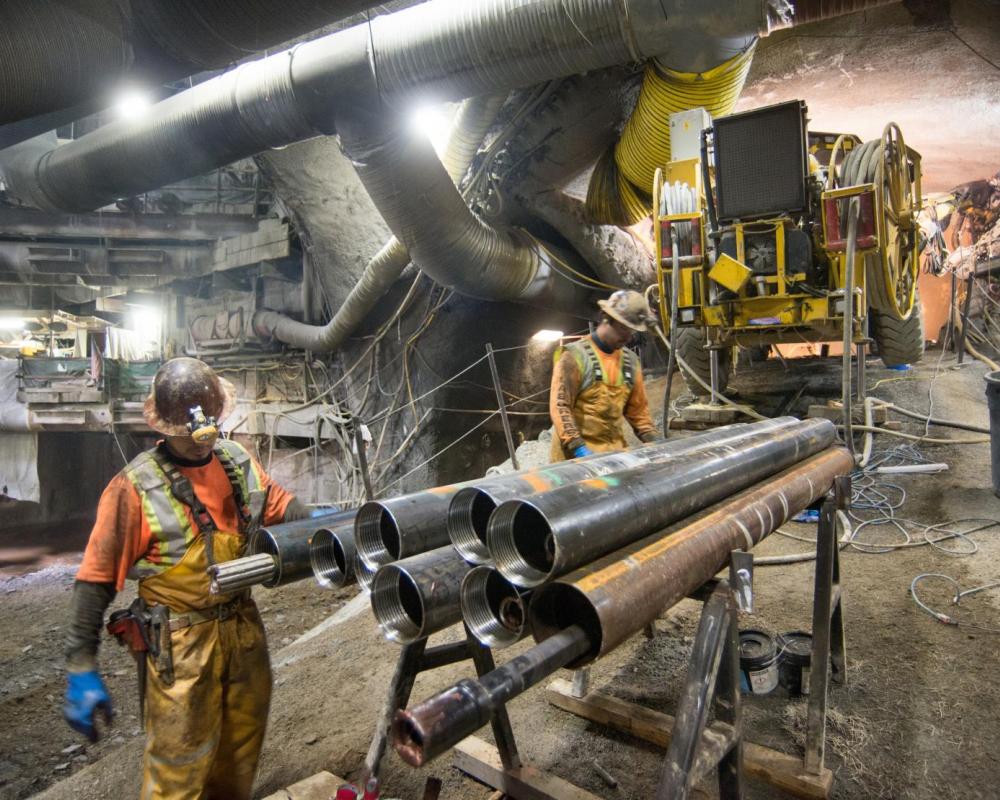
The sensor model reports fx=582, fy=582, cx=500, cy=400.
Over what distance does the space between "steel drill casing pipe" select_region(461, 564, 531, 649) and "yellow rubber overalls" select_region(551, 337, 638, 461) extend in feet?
8.78

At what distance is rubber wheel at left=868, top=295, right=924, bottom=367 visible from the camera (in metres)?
5.43

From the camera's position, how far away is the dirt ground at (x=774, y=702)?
2.24 metres

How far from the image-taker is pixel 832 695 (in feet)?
8.57

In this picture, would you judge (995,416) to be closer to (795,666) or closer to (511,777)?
(795,666)

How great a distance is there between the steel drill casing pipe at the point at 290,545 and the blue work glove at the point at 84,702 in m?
0.87

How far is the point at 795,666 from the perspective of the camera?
104 inches

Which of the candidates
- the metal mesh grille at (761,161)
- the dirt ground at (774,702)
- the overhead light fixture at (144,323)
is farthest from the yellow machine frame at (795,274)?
the overhead light fixture at (144,323)

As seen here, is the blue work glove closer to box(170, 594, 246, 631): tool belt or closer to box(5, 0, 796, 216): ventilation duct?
box(170, 594, 246, 631): tool belt

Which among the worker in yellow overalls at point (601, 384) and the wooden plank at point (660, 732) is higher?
the worker in yellow overalls at point (601, 384)

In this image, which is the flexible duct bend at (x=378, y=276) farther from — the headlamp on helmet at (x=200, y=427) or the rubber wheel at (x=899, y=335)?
the rubber wheel at (x=899, y=335)

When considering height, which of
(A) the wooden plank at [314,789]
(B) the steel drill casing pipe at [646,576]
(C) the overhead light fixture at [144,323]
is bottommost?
(A) the wooden plank at [314,789]

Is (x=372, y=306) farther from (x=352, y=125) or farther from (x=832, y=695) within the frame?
(x=832, y=695)

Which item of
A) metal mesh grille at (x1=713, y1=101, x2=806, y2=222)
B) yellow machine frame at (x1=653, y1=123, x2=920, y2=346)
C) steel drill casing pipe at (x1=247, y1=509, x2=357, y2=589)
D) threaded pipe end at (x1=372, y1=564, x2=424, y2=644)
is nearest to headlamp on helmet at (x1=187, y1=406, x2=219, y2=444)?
steel drill casing pipe at (x1=247, y1=509, x2=357, y2=589)

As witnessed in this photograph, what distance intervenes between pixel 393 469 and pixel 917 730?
6.90 meters
